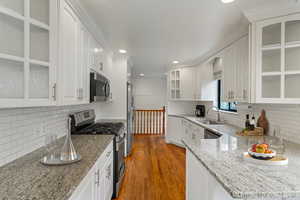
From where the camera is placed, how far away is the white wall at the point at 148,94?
7.56 meters

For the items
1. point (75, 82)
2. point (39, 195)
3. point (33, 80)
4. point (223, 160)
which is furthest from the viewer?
point (75, 82)

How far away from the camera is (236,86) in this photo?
8.73 feet

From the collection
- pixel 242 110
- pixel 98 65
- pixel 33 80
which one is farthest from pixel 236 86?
pixel 33 80

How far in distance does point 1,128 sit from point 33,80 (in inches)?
17.0

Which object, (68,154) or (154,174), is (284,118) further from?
(68,154)

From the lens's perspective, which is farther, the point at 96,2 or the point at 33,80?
the point at 96,2

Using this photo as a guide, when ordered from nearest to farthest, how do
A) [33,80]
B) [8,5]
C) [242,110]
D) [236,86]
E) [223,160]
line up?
[8,5] < [33,80] < [223,160] < [236,86] < [242,110]

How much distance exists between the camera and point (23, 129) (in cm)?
147

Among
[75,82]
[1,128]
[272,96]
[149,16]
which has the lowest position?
[1,128]

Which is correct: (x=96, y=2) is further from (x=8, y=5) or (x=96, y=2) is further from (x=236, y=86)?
(x=236, y=86)

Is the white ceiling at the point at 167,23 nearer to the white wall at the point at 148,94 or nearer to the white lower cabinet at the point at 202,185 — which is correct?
the white lower cabinet at the point at 202,185

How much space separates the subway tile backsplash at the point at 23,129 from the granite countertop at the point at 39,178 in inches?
2.9

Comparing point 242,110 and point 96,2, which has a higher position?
point 96,2

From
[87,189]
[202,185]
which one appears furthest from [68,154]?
[202,185]
